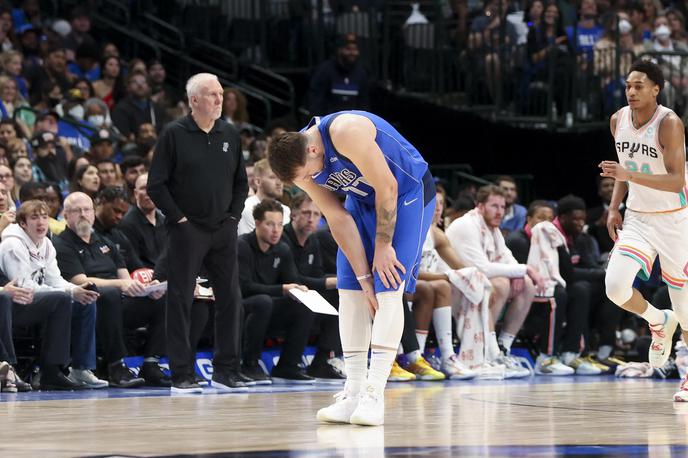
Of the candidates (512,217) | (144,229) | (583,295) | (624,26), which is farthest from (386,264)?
(624,26)

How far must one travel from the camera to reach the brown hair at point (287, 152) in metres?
5.89

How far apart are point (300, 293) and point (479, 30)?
312 inches

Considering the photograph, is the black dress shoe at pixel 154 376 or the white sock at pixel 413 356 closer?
the black dress shoe at pixel 154 376

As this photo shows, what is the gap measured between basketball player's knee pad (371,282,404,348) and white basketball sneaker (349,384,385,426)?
24cm

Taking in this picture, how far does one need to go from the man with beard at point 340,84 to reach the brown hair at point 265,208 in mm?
5826

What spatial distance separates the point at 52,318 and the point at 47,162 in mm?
3428

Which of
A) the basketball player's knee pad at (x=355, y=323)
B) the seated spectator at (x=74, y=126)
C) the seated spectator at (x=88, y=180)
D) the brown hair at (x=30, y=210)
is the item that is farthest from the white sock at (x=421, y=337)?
the basketball player's knee pad at (x=355, y=323)

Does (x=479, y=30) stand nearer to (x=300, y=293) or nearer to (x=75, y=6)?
(x=75, y=6)

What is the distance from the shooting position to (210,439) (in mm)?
5496

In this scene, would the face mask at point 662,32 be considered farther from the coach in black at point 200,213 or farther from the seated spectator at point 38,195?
the seated spectator at point 38,195

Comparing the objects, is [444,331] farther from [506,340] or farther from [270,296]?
[270,296]

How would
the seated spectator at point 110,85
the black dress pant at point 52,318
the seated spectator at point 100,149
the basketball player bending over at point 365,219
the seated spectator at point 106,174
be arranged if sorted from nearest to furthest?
1. the basketball player bending over at point 365,219
2. the black dress pant at point 52,318
3. the seated spectator at point 106,174
4. the seated spectator at point 100,149
5. the seated spectator at point 110,85

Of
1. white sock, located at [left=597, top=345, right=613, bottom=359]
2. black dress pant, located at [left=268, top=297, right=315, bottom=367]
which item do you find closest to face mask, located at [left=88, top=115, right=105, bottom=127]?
black dress pant, located at [left=268, top=297, right=315, bottom=367]

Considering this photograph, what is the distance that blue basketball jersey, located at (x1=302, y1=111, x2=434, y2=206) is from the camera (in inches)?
242
